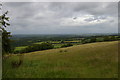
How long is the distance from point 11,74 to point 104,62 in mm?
7781

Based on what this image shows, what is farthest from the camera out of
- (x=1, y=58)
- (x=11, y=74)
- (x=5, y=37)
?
(x=5, y=37)

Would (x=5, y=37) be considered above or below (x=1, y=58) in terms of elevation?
above

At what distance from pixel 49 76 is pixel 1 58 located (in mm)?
7356

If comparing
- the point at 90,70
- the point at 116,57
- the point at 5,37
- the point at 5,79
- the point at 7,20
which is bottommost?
the point at 5,79

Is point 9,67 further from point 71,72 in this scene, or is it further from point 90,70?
point 90,70

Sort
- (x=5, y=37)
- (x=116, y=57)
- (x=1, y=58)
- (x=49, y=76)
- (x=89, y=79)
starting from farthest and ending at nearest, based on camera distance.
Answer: (x=5, y=37) < (x=1, y=58) < (x=116, y=57) < (x=49, y=76) < (x=89, y=79)

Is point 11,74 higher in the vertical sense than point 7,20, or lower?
lower

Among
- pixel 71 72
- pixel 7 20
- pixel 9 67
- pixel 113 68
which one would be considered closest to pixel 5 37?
pixel 7 20

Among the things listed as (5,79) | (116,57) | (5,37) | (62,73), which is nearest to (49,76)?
(62,73)

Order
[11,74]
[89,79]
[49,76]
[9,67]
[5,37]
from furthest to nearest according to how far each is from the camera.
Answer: [5,37] < [9,67] < [11,74] < [49,76] < [89,79]

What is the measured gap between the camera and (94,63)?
838 centimetres

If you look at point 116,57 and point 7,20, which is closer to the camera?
point 116,57

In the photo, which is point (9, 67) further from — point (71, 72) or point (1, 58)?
point (71, 72)

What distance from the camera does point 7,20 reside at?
13539mm
